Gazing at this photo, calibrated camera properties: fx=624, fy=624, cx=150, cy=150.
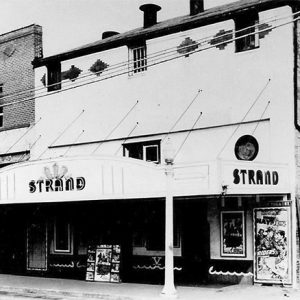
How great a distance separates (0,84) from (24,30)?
2.50m

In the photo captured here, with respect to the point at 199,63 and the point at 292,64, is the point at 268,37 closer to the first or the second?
the point at 292,64

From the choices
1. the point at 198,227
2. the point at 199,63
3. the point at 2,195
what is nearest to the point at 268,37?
the point at 199,63

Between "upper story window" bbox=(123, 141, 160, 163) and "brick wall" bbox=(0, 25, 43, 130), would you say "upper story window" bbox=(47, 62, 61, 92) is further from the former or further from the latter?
"upper story window" bbox=(123, 141, 160, 163)

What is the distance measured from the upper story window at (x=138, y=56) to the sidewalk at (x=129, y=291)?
722cm

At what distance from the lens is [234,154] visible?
1809 cm

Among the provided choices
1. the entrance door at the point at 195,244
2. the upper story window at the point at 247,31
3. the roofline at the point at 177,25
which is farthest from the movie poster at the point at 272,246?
the roofline at the point at 177,25

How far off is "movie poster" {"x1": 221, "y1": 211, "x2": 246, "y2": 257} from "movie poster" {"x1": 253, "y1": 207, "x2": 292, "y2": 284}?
0.54 meters

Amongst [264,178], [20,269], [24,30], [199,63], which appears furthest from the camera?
[24,30]

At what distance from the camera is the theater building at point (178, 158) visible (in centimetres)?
1662

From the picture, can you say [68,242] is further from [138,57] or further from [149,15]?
[149,15]

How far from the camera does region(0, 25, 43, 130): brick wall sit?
2470 centimetres

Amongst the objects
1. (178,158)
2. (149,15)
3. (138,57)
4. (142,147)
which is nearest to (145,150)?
(142,147)

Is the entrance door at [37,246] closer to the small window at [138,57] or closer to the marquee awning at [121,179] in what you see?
the marquee awning at [121,179]

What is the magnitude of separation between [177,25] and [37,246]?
9.71m
